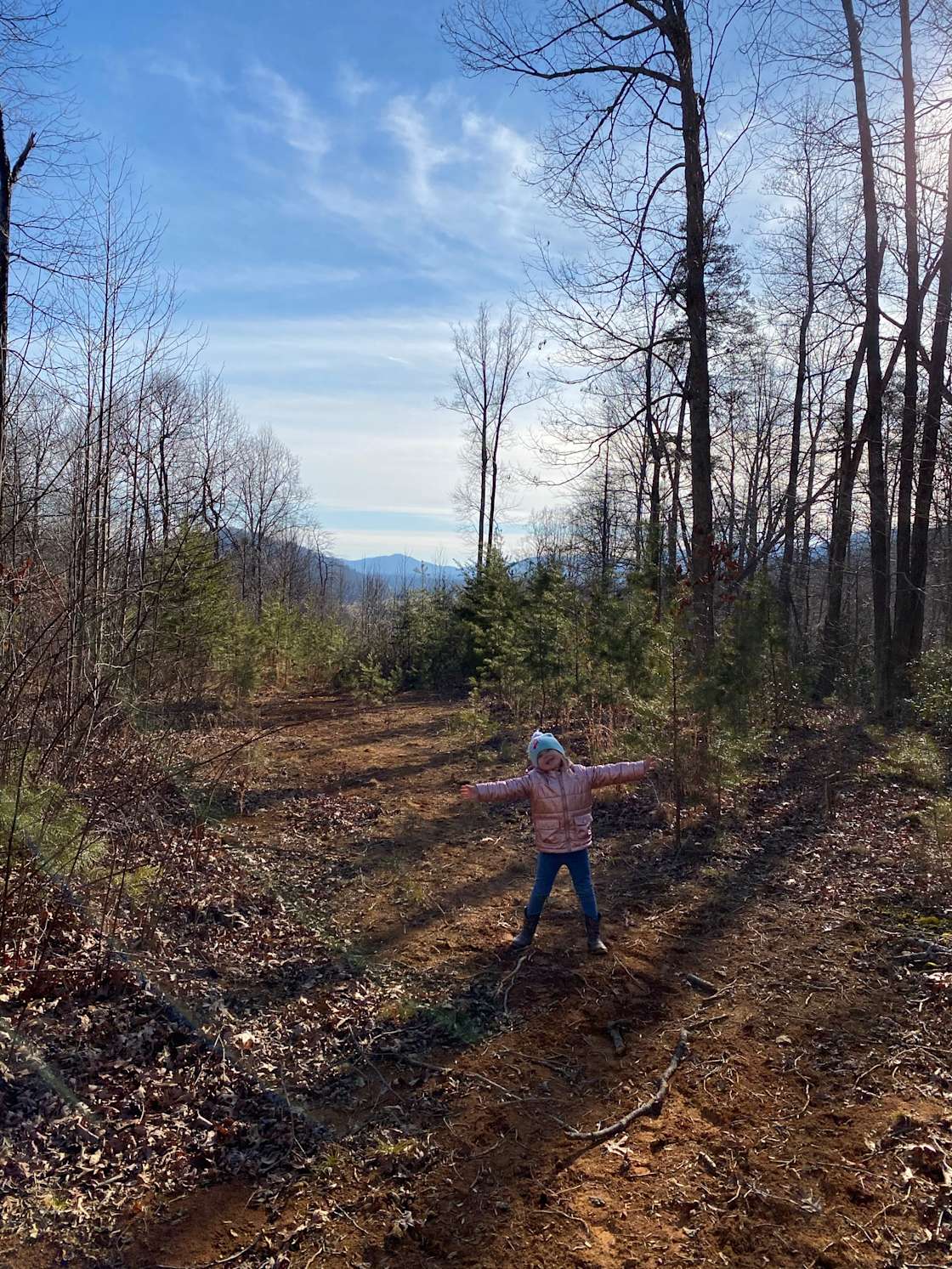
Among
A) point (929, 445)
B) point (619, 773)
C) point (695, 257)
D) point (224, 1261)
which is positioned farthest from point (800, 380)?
point (224, 1261)

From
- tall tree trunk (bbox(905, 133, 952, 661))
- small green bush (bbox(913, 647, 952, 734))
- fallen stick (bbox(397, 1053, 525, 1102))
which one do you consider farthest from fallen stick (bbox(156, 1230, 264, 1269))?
tall tree trunk (bbox(905, 133, 952, 661))

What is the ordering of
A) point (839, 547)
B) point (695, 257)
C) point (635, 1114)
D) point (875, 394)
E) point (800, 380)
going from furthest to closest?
point (800, 380) < point (839, 547) < point (875, 394) < point (695, 257) < point (635, 1114)

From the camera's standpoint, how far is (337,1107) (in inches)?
141

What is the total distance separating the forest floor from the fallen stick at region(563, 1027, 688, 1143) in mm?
38

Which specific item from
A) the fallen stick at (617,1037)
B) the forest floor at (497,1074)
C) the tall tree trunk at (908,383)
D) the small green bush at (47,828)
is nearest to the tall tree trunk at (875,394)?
the tall tree trunk at (908,383)

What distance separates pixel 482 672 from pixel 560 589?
3.51 m

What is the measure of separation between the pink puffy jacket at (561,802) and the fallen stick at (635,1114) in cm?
144

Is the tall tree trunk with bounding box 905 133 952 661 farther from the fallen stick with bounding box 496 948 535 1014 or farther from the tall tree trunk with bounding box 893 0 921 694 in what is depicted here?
the fallen stick with bounding box 496 948 535 1014

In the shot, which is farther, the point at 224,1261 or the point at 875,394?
the point at 875,394

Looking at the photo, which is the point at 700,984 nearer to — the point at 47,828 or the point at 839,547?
the point at 47,828

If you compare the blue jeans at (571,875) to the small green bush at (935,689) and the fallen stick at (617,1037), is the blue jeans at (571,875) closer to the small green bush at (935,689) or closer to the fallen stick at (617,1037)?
the fallen stick at (617,1037)

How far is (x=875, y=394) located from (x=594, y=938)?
12.0m

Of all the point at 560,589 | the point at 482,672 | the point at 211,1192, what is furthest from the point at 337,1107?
the point at 482,672

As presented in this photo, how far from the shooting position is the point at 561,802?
5012mm
